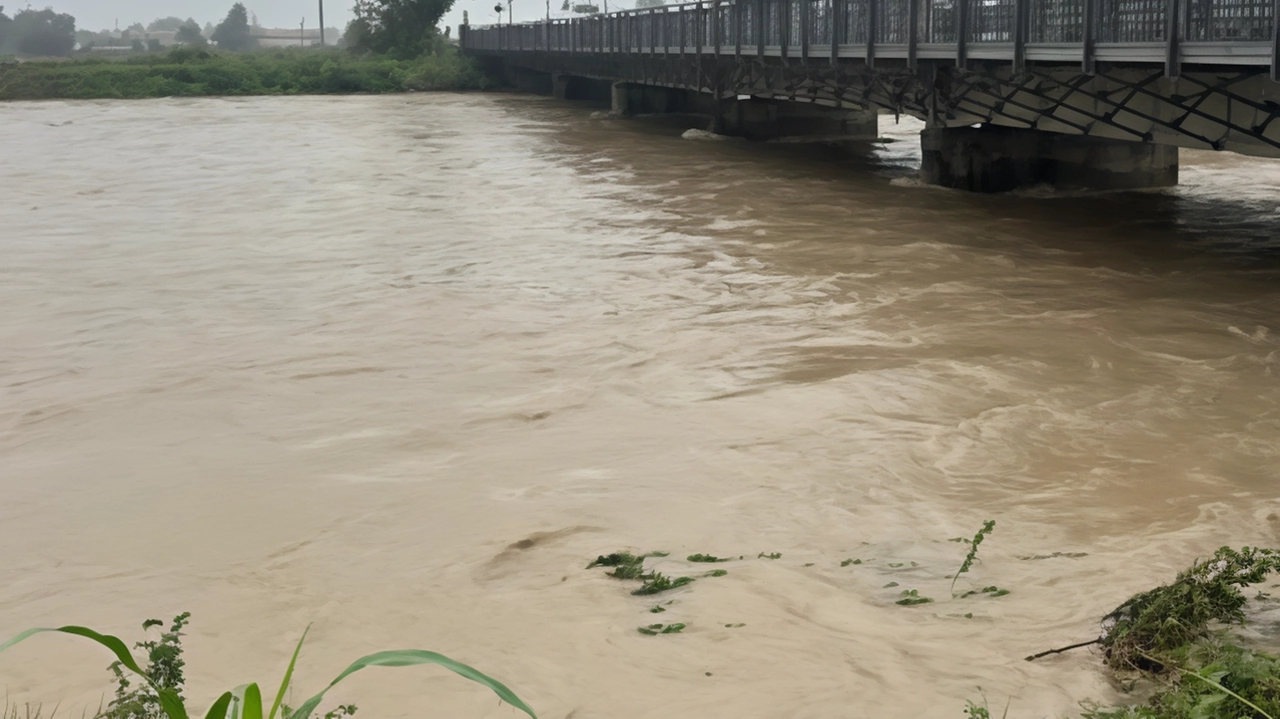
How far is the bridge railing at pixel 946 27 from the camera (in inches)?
571

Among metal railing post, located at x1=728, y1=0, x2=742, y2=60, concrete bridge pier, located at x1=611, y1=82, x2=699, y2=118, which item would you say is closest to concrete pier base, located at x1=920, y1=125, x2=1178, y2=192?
metal railing post, located at x1=728, y1=0, x2=742, y2=60

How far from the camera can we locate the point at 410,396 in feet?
37.7

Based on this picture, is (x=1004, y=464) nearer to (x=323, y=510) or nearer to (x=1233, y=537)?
(x=1233, y=537)

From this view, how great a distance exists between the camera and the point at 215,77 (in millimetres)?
77062

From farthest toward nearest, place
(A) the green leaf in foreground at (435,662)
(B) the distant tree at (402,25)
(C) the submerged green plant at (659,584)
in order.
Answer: (B) the distant tree at (402,25) → (C) the submerged green plant at (659,584) → (A) the green leaf in foreground at (435,662)

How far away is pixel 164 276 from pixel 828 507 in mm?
12005

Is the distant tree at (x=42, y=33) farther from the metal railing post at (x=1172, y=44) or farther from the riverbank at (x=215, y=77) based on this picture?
the metal railing post at (x=1172, y=44)

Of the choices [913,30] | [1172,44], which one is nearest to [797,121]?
[913,30]

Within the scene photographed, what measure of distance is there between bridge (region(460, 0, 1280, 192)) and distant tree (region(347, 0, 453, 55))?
6121 cm

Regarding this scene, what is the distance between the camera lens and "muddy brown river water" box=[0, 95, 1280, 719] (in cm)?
620

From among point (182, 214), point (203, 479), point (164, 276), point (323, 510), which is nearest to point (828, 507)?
point (323, 510)

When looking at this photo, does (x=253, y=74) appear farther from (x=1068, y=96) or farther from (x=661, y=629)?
(x=661, y=629)

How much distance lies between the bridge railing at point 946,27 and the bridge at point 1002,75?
2cm

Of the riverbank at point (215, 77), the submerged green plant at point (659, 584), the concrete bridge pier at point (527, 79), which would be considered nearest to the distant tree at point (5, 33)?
the riverbank at point (215, 77)
